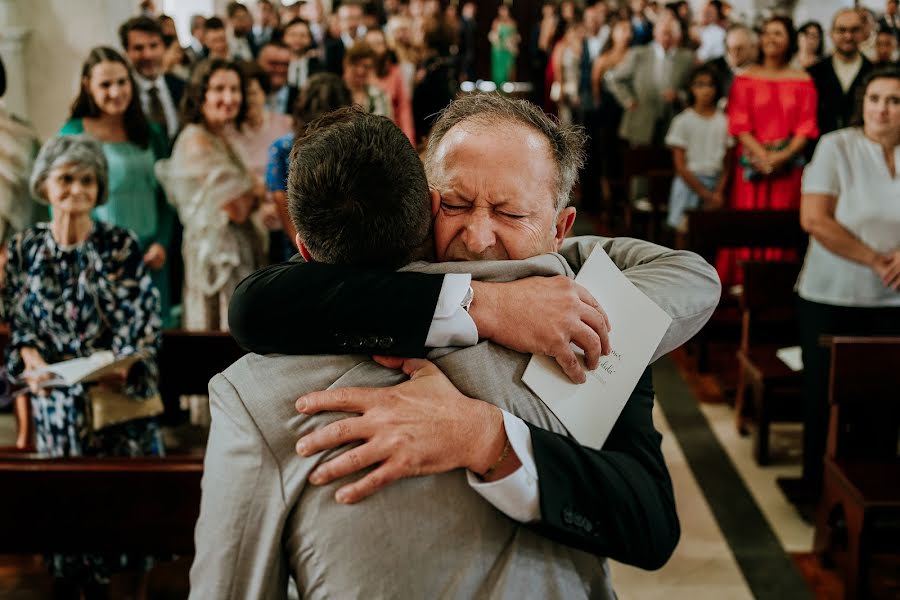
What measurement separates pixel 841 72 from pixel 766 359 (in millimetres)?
2809

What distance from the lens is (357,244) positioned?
44.8 inches

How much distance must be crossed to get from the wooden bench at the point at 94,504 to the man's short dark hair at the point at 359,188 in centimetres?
120

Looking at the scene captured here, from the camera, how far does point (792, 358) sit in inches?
172

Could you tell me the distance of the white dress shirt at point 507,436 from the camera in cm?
109

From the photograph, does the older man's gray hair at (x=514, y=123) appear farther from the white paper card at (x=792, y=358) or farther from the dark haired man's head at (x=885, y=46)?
the dark haired man's head at (x=885, y=46)

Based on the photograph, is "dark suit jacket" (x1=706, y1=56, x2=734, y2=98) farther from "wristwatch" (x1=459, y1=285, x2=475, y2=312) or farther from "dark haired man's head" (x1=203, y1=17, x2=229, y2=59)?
"wristwatch" (x1=459, y1=285, x2=475, y2=312)

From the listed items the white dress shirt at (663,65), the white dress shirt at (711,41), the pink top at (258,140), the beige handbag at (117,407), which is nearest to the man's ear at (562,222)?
the beige handbag at (117,407)

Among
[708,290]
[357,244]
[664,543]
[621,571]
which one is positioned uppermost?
[357,244]

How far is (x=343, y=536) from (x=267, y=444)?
0.13 metres

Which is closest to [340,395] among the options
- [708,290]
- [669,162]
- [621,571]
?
[708,290]

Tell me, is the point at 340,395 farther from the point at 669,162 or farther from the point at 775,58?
the point at 669,162

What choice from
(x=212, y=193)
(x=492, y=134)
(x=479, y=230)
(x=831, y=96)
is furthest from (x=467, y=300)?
(x=831, y=96)

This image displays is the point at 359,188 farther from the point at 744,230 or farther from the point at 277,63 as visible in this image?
the point at 277,63

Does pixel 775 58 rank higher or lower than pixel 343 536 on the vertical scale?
higher
